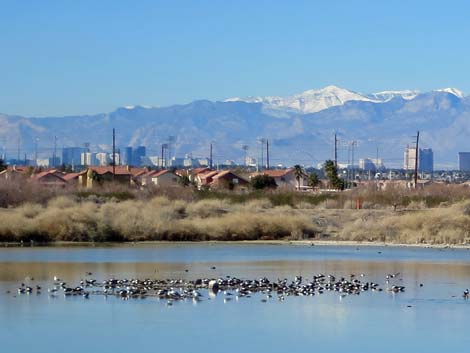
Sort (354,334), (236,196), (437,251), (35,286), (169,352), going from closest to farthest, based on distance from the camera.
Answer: (169,352) → (354,334) → (35,286) → (437,251) → (236,196)

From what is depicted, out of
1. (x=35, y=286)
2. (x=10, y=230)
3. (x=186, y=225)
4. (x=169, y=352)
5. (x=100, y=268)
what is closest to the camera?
(x=169, y=352)

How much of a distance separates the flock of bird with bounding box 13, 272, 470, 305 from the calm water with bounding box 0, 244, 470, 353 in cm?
57

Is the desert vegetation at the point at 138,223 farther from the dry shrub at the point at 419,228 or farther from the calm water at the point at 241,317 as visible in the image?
the calm water at the point at 241,317

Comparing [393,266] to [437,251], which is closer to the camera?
[393,266]

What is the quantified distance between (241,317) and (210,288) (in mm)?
6099

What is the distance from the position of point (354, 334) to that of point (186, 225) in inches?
1387

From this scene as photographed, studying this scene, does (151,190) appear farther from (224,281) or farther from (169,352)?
(169,352)

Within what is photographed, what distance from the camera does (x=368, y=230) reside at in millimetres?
64500

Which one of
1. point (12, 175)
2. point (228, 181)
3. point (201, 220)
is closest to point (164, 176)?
point (228, 181)

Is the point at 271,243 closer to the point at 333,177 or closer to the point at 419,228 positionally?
the point at 419,228

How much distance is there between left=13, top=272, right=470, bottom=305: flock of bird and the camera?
35.8m

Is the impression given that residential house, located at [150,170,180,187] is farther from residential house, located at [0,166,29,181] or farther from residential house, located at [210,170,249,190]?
residential house, located at [0,166,29,181]

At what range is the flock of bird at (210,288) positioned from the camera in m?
35.8

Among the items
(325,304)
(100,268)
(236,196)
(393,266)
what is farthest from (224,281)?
(236,196)
